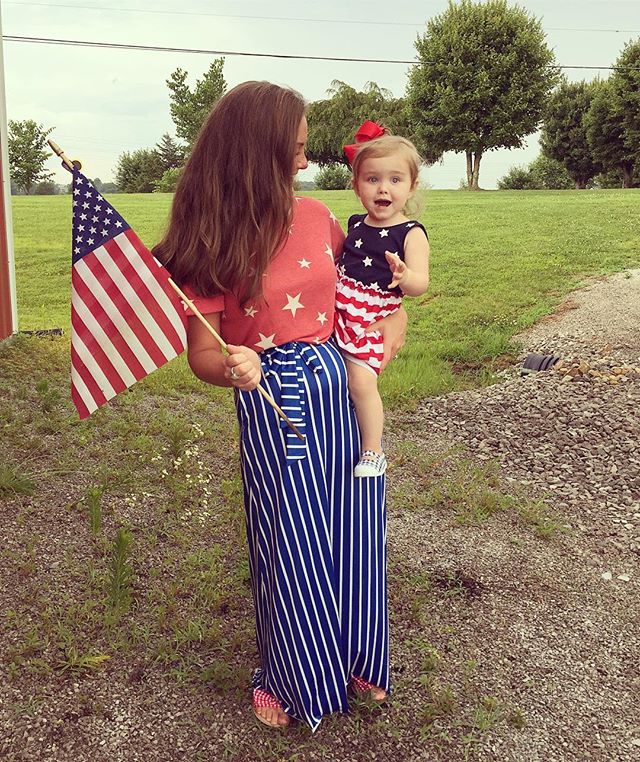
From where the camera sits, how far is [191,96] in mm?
27906

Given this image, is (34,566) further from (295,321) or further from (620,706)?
(620,706)

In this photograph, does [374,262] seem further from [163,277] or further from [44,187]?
[44,187]

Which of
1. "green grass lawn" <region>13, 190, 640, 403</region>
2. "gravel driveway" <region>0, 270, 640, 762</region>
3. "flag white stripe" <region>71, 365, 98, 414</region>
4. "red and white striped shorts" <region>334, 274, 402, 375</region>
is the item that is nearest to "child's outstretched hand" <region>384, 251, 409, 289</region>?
"red and white striped shorts" <region>334, 274, 402, 375</region>

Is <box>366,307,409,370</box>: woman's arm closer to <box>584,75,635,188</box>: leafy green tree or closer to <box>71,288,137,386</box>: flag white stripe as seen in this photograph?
<box>71,288,137,386</box>: flag white stripe

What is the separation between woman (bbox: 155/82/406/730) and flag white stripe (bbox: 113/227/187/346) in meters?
0.05

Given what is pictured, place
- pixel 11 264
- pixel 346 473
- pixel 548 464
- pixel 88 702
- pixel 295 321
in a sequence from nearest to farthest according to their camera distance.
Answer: pixel 295 321, pixel 346 473, pixel 88 702, pixel 548 464, pixel 11 264

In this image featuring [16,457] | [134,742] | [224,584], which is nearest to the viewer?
[134,742]

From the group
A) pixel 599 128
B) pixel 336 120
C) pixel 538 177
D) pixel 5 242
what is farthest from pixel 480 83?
pixel 5 242

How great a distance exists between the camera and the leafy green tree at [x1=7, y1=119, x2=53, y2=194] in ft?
106

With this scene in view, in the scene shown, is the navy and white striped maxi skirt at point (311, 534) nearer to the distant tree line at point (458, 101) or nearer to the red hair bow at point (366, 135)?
the red hair bow at point (366, 135)

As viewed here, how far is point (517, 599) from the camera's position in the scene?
398cm

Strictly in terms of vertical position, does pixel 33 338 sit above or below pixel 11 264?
below

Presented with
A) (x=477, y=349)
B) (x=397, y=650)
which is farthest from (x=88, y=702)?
(x=477, y=349)

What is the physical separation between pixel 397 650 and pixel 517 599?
2.67 ft
